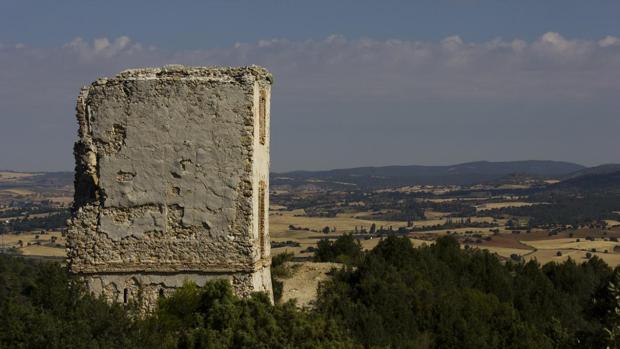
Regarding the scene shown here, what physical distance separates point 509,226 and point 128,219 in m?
94.6

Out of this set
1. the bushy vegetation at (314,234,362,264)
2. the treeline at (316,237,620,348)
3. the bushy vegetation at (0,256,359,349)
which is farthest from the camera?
the bushy vegetation at (314,234,362,264)

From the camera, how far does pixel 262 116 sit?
1345 centimetres

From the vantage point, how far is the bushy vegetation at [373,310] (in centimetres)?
1155

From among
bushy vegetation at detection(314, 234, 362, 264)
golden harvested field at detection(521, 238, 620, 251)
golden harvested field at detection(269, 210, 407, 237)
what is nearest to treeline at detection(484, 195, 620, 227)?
golden harvested field at detection(269, 210, 407, 237)

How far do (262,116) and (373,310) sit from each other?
11.2 metres

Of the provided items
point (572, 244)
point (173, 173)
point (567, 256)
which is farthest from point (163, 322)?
point (572, 244)

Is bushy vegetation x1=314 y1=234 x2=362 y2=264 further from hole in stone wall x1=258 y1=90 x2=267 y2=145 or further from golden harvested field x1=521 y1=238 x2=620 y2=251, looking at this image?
golden harvested field x1=521 y1=238 x2=620 y2=251

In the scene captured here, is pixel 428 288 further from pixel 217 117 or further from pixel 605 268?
pixel 217 117

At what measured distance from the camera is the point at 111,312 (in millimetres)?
11805

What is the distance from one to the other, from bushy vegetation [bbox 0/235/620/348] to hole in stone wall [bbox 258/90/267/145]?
263 centimetres

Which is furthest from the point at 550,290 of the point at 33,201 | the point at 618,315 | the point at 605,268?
the point at 33,201

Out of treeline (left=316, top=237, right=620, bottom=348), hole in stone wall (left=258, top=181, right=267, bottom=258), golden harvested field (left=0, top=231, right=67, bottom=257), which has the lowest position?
golden harvested field (left=0, top=231, right=67, bottom=257)

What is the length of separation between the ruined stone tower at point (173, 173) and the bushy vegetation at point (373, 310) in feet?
1.88

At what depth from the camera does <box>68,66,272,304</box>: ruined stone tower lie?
12547 millimetres
